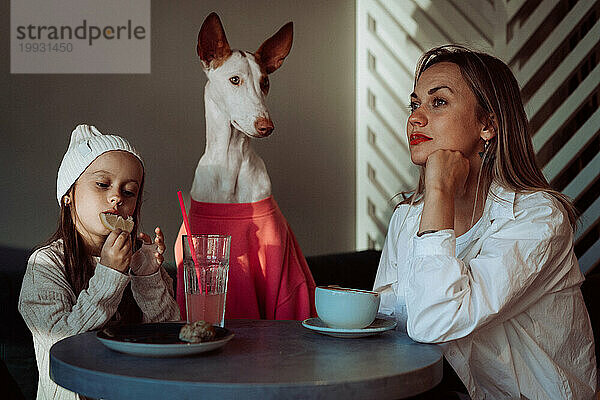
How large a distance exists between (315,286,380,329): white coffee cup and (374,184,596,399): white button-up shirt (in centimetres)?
9

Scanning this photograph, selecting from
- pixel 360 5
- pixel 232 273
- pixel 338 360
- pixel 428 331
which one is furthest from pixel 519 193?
pixel 360 5

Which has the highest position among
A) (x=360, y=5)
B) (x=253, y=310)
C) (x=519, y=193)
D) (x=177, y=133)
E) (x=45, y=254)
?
(x=360, y=5)

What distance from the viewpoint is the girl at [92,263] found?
4.83 feet

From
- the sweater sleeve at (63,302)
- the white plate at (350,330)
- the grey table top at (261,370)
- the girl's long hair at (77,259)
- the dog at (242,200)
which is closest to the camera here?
the grey table top at (261,370)

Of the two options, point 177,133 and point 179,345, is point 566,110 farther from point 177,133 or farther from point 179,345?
point 179,345

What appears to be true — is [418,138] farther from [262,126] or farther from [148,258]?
[148,258]

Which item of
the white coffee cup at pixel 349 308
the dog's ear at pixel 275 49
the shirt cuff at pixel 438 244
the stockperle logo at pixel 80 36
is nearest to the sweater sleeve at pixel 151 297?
the white coffee cup at pixel 349 308

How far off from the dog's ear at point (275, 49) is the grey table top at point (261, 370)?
0.98 m

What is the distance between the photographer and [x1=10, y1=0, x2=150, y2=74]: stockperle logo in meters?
2.62

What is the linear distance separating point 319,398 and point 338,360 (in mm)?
154

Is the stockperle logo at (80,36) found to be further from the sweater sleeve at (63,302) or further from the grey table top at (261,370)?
the grey table top at (261,370)

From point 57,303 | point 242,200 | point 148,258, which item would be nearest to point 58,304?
point 57,303

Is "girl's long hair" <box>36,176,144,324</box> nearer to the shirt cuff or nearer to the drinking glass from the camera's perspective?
the drinking glass

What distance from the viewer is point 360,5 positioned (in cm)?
321
